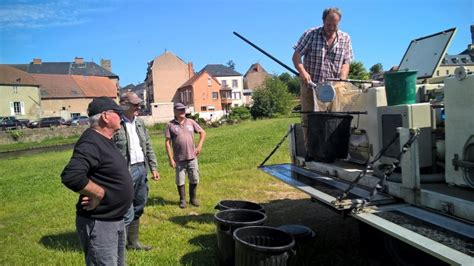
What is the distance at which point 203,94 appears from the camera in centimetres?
7525

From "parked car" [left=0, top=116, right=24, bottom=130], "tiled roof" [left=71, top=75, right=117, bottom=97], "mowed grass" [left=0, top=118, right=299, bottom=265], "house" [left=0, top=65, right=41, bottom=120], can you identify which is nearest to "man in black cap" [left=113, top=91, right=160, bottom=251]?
"mowed grass" [left=0, top=118, right=299, bottom=265]

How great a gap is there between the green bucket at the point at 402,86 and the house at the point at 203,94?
67.5 metres

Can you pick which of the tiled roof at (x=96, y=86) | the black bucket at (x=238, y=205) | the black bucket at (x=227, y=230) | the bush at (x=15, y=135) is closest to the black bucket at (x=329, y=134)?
the black bucket at (x=227, y=230)

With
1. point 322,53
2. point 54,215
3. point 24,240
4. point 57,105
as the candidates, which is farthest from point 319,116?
point 57,105

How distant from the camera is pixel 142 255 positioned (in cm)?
537

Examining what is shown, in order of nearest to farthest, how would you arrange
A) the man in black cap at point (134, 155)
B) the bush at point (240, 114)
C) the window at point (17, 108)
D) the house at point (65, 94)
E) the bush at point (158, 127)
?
the man in black cap at point (134, 155), the bush at point (158, 127), the bush at point (240, 114), the window at point (17, 108), the house at point (65, 94)

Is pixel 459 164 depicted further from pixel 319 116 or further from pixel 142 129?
pixel 142 129

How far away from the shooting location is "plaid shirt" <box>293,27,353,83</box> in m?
5.48

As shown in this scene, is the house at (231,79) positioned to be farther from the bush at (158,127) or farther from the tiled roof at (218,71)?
the bush at (158,127)

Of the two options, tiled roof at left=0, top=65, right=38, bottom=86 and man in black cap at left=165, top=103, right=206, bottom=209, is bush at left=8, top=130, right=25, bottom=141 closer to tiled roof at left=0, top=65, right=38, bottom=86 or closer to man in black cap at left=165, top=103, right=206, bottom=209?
tiled roof at left=0, top=65, right=38, bottom=86

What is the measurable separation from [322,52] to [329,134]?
4.91 feet

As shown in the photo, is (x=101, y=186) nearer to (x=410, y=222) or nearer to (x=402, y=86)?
(x=410, y=222)

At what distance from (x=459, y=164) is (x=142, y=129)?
4162 mm

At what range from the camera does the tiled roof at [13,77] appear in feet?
203
